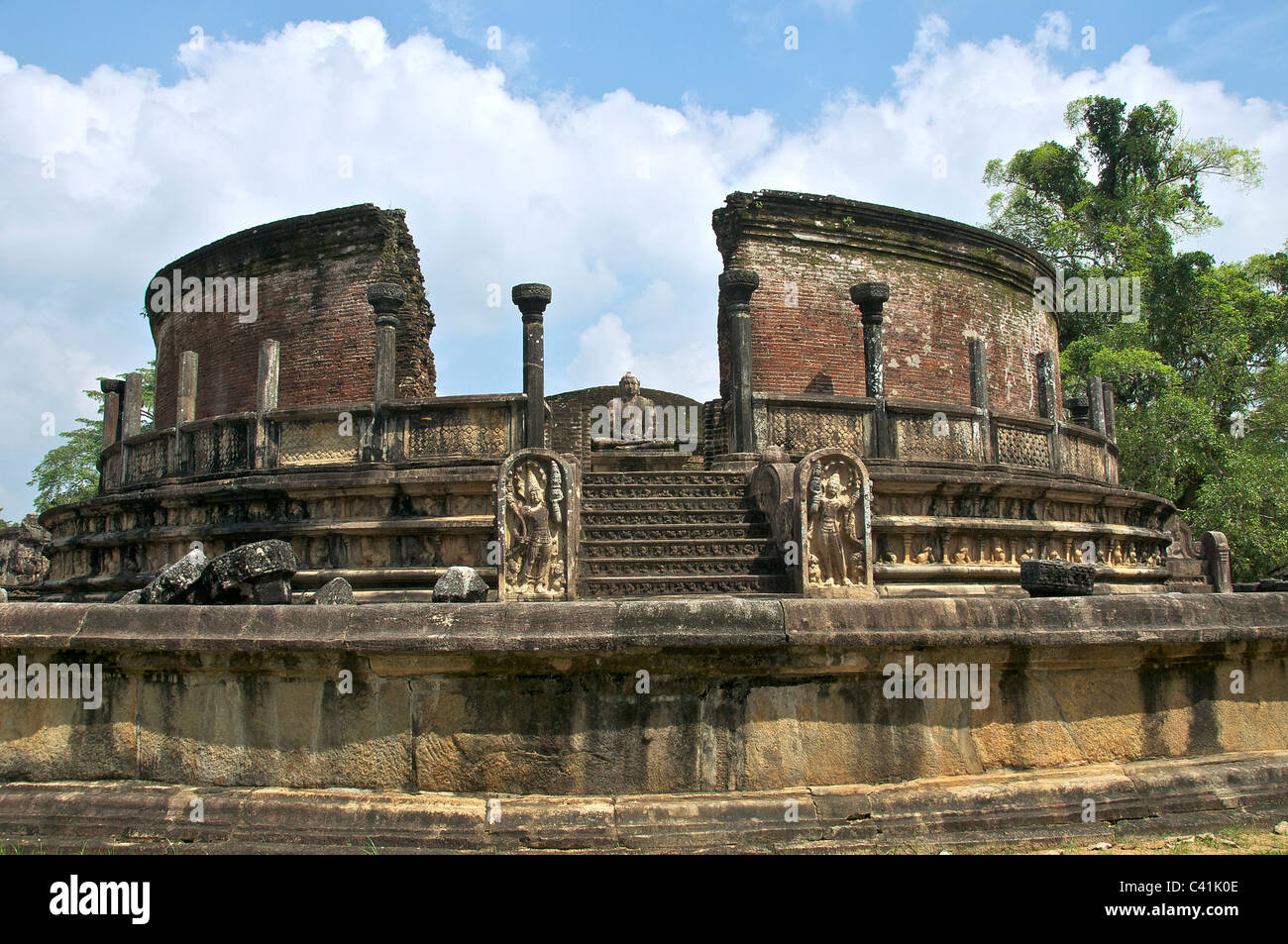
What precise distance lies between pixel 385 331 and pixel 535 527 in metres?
4.67

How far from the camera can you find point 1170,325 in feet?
69.8

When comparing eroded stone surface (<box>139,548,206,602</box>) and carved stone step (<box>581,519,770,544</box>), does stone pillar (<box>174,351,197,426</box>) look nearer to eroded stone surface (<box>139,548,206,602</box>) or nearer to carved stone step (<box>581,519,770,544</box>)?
carved stone step (<box>581,519,770,544</box>)

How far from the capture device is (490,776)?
3393mm

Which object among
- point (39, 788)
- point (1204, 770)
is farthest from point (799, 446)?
point (39, 788)

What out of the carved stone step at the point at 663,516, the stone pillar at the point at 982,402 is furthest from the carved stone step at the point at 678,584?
the stone pillar at the point at 982,402

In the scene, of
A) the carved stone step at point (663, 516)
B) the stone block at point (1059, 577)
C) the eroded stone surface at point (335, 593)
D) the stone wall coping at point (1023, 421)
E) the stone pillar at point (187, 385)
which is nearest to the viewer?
the stone block at point (1059, 577)

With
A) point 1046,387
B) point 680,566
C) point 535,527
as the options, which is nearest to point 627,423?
point 1046,387

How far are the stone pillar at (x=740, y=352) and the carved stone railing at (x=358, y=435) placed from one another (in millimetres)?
2562

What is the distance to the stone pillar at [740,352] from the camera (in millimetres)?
10359

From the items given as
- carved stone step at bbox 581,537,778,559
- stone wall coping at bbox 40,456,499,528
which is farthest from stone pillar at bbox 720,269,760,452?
stone wall coping at bbox 40,456,499,528

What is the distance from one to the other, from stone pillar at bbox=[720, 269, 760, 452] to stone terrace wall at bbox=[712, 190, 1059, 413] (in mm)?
3507

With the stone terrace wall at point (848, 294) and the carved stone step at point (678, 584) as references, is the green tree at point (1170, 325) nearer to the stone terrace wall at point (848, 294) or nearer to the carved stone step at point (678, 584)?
the stone terrace wall at point (848, 294)

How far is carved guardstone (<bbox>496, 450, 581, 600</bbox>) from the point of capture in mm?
7543
